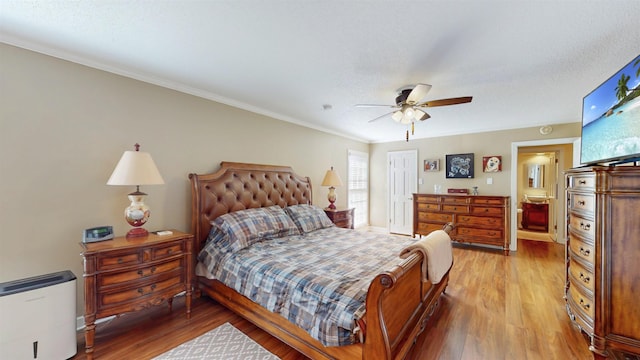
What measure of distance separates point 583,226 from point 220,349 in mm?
3135

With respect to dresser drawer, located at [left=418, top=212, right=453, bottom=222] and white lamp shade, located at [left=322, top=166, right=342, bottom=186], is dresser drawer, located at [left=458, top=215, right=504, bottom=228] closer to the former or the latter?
dresser drawer, located at [left=418, top=212, right=453, bottom=222]

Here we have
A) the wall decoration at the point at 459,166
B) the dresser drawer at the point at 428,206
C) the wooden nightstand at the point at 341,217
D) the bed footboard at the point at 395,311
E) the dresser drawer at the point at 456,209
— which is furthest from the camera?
the wall decoration at the point at 459,166

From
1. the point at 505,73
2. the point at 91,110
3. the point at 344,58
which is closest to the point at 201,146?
the point at 91,110

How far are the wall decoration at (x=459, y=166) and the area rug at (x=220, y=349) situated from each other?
495 centimetres

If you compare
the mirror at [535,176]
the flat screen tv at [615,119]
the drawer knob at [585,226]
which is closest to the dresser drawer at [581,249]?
the drawer knob at [585,226]

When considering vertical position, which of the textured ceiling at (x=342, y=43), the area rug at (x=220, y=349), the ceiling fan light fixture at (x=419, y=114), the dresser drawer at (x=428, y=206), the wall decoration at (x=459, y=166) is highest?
the textured ceiling at (x=342, y=43)

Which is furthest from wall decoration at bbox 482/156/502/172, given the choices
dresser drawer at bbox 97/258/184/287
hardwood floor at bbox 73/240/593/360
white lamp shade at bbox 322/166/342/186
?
dresser drawer at bbox 97/258/184/287

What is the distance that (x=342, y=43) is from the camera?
190 centimetres

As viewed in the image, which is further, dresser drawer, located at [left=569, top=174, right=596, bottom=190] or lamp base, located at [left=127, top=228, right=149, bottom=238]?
lamp base, located at [left=127, top=228, right=149, bottom=238]

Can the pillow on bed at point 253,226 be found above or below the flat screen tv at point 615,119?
below

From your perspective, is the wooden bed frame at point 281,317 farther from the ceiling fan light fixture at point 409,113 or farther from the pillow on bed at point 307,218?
the ceiling fan light fixture at point 409,113

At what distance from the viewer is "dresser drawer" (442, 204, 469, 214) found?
15.7ft

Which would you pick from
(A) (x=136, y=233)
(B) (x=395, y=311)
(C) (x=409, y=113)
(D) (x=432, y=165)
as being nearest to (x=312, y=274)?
(B) (x=395, y=311)

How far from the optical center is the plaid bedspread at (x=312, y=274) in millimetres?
1571
